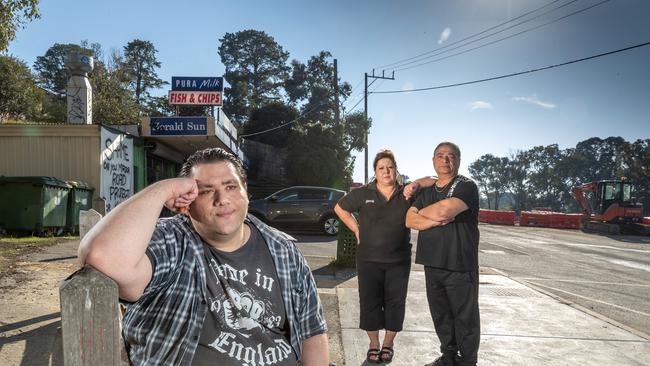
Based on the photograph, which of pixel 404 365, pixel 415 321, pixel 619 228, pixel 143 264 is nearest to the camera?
pixel 143 264

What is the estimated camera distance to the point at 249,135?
119 feet

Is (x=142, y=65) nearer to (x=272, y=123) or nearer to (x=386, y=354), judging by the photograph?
(x=272, y=123)

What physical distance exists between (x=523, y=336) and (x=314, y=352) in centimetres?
347

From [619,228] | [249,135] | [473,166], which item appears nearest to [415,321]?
[619,228]

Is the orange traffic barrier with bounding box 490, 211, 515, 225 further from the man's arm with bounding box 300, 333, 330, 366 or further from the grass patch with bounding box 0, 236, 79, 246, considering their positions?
the man's arm with bounding box 300, 333, 330, 366

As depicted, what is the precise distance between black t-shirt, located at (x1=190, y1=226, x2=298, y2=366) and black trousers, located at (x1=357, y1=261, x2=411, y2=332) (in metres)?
2.16

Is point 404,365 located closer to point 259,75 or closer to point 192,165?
point 192,165

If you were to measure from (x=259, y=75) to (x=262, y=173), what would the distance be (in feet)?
98.3

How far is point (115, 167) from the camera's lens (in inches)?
553

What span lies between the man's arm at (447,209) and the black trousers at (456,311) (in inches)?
18.8

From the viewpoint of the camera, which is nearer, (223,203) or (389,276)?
(223,203)

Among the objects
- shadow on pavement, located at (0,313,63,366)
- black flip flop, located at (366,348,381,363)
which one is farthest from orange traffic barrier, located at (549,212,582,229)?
shadow on pavement, located at (0,313,63,366)

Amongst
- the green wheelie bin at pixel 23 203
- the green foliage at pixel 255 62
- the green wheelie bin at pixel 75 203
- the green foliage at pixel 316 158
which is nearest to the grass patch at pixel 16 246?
the green wheelie bin at pixel 23 203

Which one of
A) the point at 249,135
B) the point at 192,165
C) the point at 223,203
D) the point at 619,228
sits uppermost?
the point at 249,135
